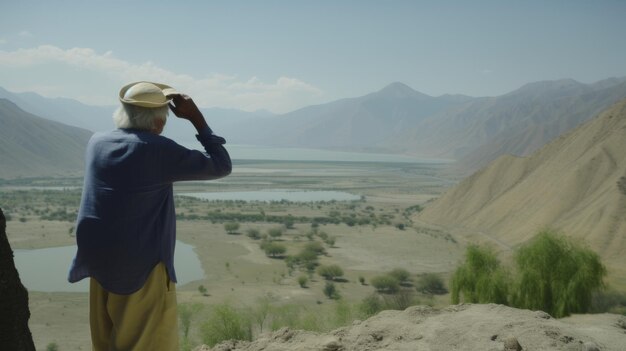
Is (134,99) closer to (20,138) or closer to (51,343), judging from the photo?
(51,343)

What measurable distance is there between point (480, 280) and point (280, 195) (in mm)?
82383

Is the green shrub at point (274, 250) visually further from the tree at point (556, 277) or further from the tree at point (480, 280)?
the tree at point (556, 277)

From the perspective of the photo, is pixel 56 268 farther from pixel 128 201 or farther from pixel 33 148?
pixel 33 148

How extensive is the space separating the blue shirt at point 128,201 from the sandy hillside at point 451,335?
11.1 feet

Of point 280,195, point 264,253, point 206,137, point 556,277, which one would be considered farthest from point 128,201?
point 280,195

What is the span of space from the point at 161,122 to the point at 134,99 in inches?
7.6

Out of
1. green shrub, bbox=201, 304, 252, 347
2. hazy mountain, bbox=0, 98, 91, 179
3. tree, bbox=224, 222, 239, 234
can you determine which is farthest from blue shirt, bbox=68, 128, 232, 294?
hazy mountain, bbox=0, 98, 91, 179

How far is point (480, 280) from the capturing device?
19078 millimetres

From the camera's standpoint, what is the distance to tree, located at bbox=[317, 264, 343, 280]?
1476 inches

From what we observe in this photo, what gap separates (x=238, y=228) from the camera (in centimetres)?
5856

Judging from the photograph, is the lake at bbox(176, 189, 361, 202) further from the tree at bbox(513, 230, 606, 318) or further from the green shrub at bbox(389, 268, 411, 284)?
the tree at bbox(513, 230, 606, 318)

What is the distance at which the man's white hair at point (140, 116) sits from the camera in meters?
3.15

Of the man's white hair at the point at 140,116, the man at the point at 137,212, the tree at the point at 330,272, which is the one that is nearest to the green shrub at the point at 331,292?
the tree at the point at 330,272

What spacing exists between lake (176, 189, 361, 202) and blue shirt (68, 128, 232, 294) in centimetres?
8904
